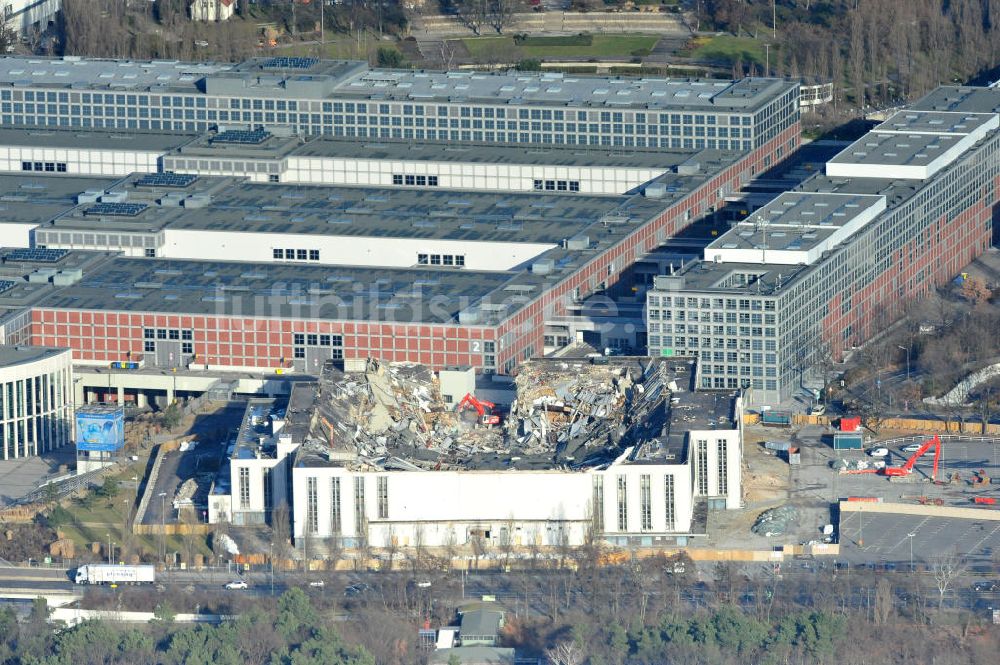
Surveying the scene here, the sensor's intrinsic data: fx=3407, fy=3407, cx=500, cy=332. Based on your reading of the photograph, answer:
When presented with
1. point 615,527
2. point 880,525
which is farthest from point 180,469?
point 880,525

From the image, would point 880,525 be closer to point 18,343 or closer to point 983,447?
point 983,447

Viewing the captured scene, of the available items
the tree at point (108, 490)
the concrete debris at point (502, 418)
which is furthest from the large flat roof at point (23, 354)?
the concrete debris at point (502, 418)

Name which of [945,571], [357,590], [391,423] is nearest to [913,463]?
[945,571]

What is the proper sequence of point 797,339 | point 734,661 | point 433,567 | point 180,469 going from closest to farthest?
point 734,661 → point 433,567 → point 180,469 → point 797,339

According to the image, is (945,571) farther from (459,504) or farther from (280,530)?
(280,530)

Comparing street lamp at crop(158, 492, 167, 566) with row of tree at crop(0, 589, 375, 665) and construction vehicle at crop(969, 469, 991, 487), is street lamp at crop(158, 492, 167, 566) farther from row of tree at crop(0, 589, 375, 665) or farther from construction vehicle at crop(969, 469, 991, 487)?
construction vehicle at crop(969, 469, 991, 487)

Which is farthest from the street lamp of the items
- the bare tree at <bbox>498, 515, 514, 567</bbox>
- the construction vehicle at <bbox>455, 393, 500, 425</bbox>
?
the construction vehicle at <bbox>455, 393, 500, 425</bbox>

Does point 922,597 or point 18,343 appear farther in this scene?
point 18,343
